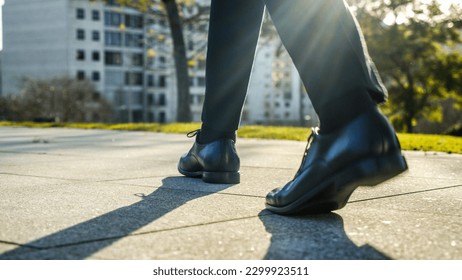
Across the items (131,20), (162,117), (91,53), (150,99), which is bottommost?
(162,117)

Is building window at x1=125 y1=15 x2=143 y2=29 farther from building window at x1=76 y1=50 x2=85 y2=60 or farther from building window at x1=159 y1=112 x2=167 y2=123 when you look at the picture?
building window at x1=159 y1=112 x2=167 y2=123

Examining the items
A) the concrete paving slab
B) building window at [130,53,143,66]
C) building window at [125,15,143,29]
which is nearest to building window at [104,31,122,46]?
building window at [125,15,143,29]

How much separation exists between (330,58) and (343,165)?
0.32 meters

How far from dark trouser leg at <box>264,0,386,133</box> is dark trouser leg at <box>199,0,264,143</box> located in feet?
1.81

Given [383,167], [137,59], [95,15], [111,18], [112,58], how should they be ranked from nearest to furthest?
1. [383,167]
2. [95,15]
3. [111,18]
4. [112,58]
5. [137,59]

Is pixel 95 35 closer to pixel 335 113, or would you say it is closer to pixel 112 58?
pixel 112 58

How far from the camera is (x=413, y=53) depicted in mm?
27750

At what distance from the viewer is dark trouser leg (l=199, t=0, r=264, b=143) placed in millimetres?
2303

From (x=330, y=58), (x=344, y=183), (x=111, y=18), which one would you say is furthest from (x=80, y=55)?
(x=344, y=183)

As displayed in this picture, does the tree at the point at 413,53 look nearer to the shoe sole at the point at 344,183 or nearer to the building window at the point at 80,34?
the shoe sole at the point at 344,183

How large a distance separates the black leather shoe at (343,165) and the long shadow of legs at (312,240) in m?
0.05

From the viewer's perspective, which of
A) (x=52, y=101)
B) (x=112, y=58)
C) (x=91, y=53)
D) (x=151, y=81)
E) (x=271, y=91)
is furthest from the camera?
(x=271, y=91)

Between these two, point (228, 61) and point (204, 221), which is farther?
point (228, 61)
